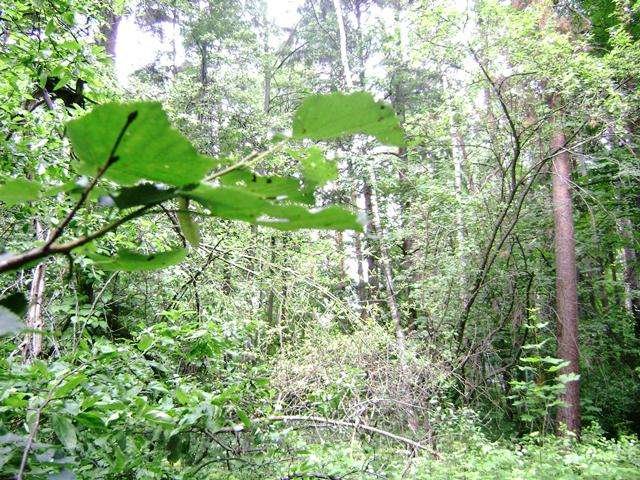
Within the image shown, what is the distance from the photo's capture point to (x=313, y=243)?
5.08 m

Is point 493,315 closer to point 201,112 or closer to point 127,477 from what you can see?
point 201,112

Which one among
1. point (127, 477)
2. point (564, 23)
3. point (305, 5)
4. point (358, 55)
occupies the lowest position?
point (127, 477)

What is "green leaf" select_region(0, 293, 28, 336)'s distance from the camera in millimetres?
309

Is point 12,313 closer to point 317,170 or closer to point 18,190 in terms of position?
point 18,190

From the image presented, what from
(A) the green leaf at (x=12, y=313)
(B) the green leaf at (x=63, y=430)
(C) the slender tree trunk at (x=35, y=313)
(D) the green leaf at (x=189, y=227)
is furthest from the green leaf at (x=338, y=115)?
(C) the slender tree trunk at (x=35, y=313)

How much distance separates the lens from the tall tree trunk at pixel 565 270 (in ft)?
23.0

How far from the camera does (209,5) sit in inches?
446

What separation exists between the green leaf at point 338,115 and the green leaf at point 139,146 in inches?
2.7

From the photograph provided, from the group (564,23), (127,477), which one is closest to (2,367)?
(127,477)

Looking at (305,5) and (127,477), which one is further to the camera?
→ (305,5)

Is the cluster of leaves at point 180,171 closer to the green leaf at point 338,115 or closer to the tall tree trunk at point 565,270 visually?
the green leaf at point 338,115

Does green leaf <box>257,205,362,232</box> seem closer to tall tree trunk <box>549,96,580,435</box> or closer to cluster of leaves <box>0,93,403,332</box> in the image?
cluster of leaves <box>0,93,403,332</box>

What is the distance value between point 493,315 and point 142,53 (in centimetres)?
988

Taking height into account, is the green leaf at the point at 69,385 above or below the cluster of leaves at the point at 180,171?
below
